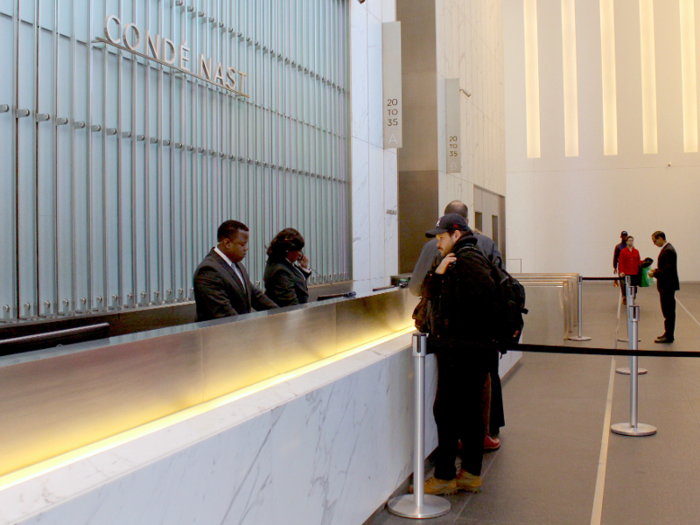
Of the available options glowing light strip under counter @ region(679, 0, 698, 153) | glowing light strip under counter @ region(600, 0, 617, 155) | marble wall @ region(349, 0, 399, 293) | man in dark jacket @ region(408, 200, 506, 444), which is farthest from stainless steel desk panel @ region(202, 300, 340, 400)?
glowing light strip under counter @ region(679, 0, 698, 153)

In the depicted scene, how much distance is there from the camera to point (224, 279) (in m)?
4.27

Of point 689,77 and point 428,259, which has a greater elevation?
point 689,77

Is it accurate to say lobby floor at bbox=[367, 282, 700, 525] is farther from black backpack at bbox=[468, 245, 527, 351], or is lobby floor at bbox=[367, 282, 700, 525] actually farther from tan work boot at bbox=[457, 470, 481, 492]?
black backpack at bbox=[468, 245, 527, 351]

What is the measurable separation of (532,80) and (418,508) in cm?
2455

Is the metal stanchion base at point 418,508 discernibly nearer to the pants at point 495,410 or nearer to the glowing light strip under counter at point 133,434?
the glowing light strip under counter at point 133,434

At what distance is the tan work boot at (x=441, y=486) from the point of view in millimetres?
4387

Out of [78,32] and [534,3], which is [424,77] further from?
[534,3]

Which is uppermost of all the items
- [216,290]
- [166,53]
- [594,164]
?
[594,164]

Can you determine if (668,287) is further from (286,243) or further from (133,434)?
A: (133,434)

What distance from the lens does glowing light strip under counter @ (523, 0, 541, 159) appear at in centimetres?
2605

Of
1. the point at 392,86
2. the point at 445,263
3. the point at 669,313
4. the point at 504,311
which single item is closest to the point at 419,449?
the point at 504,311

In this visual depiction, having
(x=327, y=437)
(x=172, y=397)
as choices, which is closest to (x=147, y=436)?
(x=172, y=397)

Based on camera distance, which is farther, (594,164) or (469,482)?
(594,164)

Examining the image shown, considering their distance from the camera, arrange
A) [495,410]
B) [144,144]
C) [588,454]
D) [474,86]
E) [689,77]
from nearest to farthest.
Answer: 1. [588,454]
2. [495,410]
3. [144,144]
4. [474,86]
5. [689,77]
